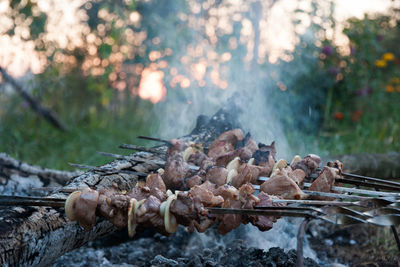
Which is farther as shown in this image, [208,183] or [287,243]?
[287,243]

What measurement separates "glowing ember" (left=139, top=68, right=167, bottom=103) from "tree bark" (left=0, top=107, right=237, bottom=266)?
15.8 ft

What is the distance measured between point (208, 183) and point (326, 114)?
513cm

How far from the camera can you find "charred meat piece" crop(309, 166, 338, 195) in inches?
82.4

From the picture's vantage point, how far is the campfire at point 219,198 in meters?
1.61

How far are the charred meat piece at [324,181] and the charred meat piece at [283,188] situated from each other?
16cm

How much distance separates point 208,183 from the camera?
2.12 metres

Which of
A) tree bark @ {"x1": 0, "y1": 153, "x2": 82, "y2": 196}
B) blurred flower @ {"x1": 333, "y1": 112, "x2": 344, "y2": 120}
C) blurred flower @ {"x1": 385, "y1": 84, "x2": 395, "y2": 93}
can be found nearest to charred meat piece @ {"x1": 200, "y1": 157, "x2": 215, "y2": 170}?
tree bark @ {"x1": 0, "y1": 153, "x2": 82, "y2": 196}

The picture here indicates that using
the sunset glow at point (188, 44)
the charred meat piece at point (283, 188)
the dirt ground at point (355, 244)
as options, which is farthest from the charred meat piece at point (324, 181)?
the sunset glow at point (188, 44)

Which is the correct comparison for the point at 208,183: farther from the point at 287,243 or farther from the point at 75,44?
the point at 75,44

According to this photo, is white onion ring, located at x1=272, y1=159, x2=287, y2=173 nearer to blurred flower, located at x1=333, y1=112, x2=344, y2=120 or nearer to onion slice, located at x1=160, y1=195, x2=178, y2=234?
onion slice, located at x1=160, y1=195, x2=178, y2=234

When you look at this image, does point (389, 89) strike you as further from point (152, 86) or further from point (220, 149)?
point (220, 149)

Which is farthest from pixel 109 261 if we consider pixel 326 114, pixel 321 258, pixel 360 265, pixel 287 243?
pixel 326 114

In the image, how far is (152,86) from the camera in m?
7.77

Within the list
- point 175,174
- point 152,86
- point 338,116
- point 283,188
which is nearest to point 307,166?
point 283,188
